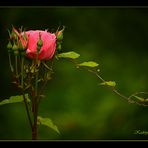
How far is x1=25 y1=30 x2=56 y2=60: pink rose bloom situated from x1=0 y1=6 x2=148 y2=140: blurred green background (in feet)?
0.72

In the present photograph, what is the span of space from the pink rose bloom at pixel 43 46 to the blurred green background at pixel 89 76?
0.72 feet

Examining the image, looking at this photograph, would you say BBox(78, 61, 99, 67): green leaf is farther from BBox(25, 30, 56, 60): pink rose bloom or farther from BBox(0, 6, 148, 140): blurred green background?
BBox(25, 30, 56, 60): pink rose bloom

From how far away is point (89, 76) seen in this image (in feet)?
2.95

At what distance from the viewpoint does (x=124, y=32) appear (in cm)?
94

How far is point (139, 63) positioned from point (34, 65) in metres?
0.33

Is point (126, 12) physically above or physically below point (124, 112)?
above

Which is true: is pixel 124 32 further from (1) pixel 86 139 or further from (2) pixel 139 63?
(1) pixel 86 139

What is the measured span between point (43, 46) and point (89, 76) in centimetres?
26

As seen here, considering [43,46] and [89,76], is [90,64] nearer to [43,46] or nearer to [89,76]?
[89,76]

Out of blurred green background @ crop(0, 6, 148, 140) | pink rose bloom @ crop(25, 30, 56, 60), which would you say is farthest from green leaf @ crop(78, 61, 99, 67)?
pink rose bloom @ crop(25, 30, 56, 60)

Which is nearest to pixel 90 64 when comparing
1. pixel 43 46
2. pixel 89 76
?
pixel 89 76

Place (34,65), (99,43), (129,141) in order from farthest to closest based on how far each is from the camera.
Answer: (99,43) → (129,141) → (34,65)

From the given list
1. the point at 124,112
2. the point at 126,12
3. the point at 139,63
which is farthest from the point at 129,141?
the point at 126,12

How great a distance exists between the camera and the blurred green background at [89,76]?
88 cm
